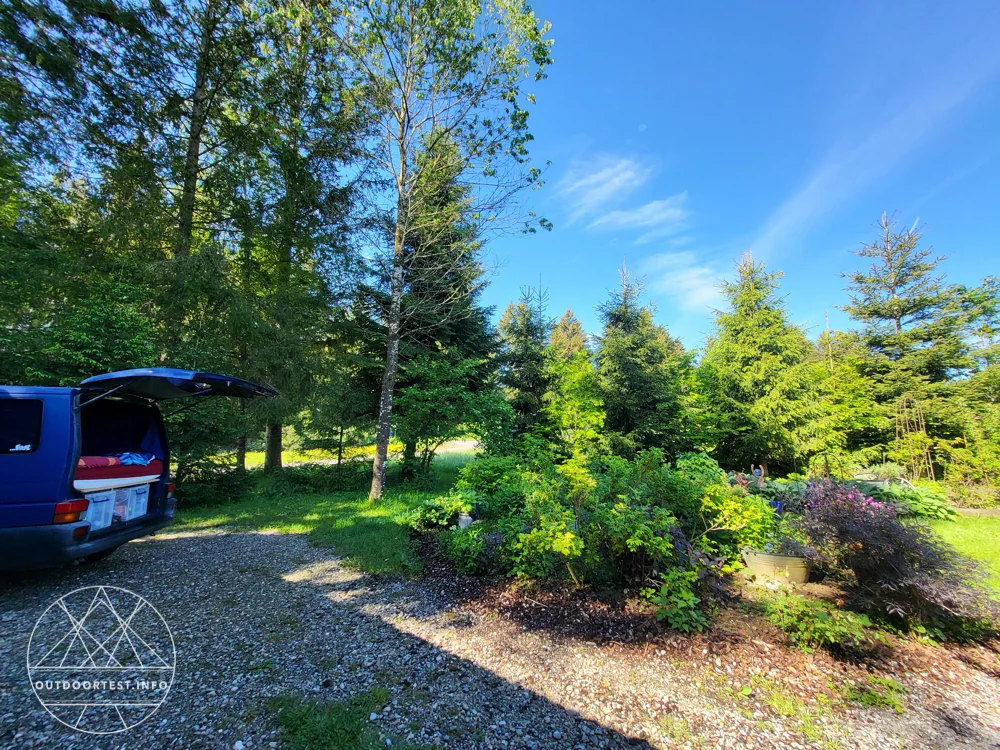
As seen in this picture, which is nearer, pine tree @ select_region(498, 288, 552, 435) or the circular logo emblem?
the circular logo emblem

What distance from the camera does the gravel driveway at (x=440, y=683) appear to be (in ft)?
6.81

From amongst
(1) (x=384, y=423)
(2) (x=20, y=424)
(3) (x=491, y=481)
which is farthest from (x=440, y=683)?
(1) (x=384, y=423)

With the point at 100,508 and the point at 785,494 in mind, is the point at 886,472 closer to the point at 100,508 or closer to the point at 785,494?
the point at 785,494

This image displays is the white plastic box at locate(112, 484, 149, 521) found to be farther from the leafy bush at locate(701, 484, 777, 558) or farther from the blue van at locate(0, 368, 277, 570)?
the leafy bush at locate(701, 484, 777, 558)

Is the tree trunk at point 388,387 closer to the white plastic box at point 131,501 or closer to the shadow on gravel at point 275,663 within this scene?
the shadow on gravel at point 275,663

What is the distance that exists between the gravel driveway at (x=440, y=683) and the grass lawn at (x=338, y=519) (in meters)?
1.08

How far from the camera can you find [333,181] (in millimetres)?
10523

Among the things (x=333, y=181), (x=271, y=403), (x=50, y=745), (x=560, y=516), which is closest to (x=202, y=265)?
(x=271, y=403)

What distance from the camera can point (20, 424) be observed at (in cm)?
320

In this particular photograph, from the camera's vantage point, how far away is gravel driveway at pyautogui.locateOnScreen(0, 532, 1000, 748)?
2074mm

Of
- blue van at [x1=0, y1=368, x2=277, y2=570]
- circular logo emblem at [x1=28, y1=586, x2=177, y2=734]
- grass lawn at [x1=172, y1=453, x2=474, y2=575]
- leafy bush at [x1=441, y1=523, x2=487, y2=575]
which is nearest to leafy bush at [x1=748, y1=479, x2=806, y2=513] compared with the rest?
leafy bush at [x1=441, y1=523, x2=487, y2=575]

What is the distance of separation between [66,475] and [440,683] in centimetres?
362

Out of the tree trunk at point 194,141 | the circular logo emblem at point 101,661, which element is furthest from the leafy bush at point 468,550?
the tree trunk at point 194,141

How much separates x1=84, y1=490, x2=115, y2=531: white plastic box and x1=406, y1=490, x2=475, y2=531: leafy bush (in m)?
3.46
